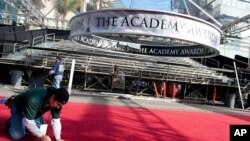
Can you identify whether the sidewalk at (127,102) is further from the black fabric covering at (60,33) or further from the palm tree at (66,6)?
the palm tree at (66,6)

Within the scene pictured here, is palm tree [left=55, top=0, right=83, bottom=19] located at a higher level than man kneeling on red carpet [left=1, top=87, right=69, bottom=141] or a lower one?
higher

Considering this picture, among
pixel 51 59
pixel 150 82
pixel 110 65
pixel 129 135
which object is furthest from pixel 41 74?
pixel 129 135

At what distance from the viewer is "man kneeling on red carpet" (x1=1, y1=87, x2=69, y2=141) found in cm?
645

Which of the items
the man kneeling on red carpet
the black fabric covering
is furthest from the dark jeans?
the black fabric covering

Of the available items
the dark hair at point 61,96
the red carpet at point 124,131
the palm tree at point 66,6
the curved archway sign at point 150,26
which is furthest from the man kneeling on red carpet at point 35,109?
the palm tree at point 66,6

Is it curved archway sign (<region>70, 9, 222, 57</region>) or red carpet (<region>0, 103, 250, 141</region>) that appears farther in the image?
curved archway sign (<region>70, 9, 222, 57</region>)

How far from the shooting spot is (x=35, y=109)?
6703 millimetres

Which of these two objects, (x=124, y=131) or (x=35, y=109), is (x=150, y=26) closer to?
(x=124, y=131)

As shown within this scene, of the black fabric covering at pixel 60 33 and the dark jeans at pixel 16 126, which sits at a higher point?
the black fabric covering at pixel 60 33

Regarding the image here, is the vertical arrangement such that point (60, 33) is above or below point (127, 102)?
above

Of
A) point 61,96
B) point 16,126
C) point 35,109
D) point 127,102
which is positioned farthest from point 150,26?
point 61,96

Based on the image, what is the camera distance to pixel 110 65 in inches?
1093

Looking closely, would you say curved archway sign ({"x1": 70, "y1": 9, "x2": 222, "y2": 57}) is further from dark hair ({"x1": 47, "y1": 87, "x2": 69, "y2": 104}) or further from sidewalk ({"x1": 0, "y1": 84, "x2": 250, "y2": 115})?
dark hair ({"x1": 47, "y1": 87, "x2": 69, "y2": 104})

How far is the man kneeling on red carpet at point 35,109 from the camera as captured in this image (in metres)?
6.45
